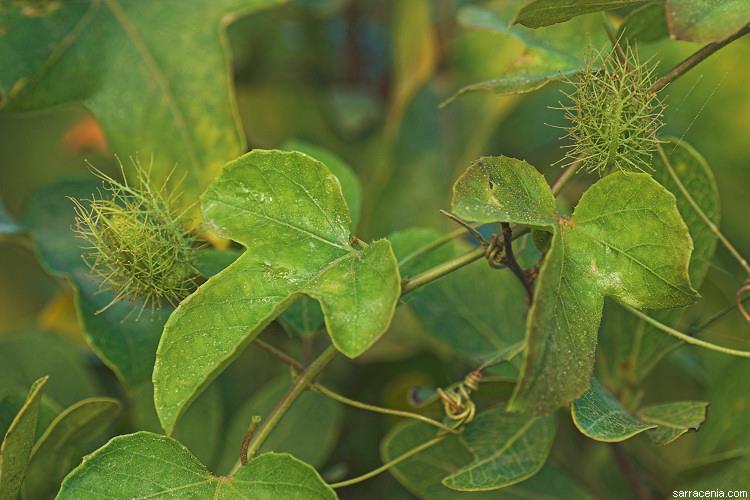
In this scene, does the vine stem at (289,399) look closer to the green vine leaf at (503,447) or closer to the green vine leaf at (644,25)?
the green vine leaf at (503,447)

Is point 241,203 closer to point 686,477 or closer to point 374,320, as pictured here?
point 374,320

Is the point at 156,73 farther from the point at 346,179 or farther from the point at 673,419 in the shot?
the point at 673,419

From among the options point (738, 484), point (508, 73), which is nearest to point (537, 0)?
point (508, 73)

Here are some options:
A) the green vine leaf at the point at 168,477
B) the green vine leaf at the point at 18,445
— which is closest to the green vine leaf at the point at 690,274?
the green vine leaf at the point at 168,477

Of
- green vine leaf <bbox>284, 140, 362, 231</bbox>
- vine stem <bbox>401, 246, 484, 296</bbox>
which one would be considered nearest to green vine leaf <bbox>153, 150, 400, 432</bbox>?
vine stem <bbox>401, 246, 484, 296</bbox>

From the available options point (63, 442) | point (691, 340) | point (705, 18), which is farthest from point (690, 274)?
point (63, 442)

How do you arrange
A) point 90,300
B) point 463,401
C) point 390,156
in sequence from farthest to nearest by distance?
point 390,156 → point 90,300 → point 463,401

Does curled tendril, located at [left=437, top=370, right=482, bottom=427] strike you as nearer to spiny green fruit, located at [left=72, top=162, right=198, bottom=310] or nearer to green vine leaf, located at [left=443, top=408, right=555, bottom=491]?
green vine leaf, located at [left=443, top=408, right=555, bottom=491]
